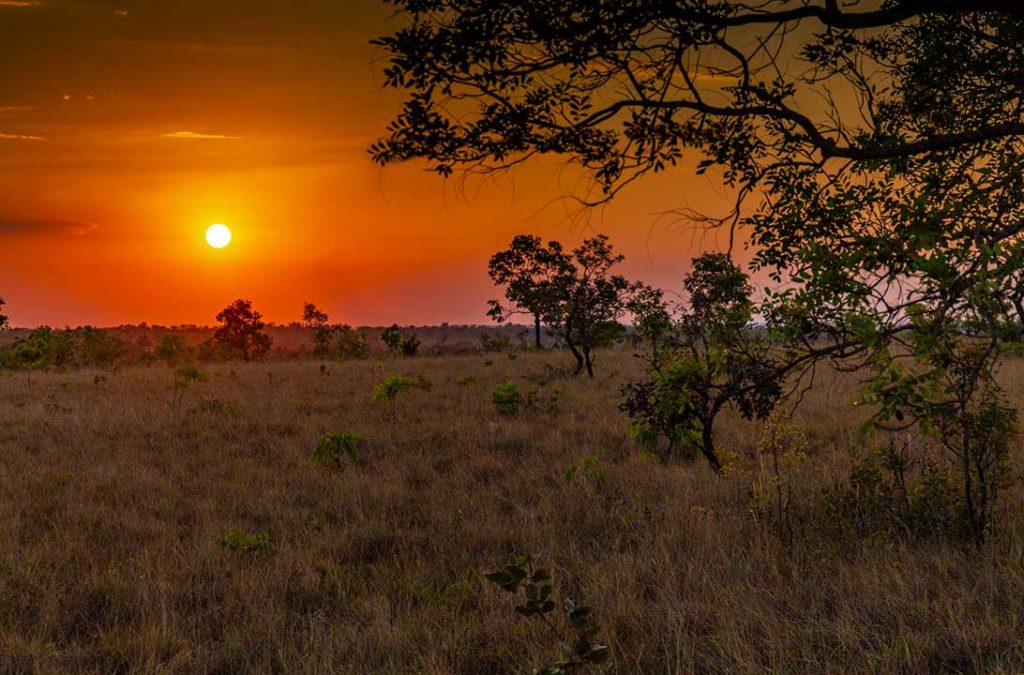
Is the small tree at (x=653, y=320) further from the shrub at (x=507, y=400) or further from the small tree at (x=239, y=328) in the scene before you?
the small tree at (x=239, y=328)

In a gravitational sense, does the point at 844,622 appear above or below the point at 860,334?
below

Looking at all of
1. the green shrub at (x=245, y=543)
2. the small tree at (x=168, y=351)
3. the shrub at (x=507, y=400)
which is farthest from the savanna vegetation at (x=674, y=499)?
the small tree at (x=168, y=351)

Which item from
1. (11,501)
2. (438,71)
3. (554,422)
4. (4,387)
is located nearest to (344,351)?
(4,387)

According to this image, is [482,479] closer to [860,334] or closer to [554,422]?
[554,422]

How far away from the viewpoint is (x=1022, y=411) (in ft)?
44.9

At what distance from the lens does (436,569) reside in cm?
643

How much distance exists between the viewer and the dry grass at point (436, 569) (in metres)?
4.53

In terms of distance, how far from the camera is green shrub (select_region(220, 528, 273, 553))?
6.85 meters

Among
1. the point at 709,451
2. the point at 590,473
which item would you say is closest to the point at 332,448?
the point at 590,473

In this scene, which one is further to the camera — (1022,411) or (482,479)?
(1022,411)

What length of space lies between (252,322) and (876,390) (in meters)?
39.6

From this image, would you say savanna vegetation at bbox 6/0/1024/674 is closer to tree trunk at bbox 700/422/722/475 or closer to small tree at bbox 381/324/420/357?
tree trunk at bbox 700/422/722/475

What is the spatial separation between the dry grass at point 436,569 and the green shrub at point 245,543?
3.7 inches

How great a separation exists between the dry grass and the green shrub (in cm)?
9
